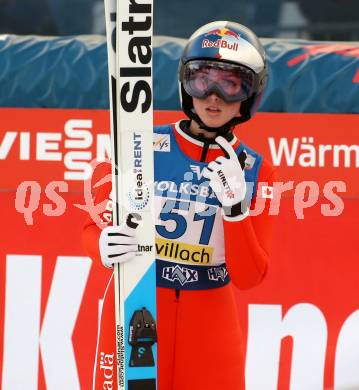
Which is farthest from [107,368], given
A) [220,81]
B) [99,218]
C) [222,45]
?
[222,45]

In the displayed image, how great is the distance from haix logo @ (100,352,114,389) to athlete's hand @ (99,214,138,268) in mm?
305

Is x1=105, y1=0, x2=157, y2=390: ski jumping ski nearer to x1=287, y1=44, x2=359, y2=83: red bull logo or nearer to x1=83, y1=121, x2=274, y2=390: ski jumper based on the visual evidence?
x1=83, y1=121, x2=274, y2=390: ski jumper

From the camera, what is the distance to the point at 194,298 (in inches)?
124

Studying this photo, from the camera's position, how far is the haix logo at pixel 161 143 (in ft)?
10.5

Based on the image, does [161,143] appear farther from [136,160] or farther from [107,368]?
[107,368]

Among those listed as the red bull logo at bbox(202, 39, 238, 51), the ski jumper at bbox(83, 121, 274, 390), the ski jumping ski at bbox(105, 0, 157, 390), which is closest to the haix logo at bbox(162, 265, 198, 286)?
the ski jumper at bbox(83, 121, 274, 390)

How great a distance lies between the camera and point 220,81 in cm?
310

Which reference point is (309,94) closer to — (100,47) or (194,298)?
(100,47)

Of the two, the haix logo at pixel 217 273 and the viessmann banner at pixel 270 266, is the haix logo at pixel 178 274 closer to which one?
the haix logo at pixel 217 273

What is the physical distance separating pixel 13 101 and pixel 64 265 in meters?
0.82

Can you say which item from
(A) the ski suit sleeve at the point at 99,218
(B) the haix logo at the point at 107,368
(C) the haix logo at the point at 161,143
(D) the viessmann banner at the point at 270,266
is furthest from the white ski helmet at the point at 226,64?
(D) the viessmann banner at the point at 270,266

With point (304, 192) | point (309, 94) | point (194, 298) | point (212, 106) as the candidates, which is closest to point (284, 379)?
point (304, 192)

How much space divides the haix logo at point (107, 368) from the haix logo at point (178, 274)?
0.96 ft

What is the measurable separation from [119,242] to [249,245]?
14.9 inches
